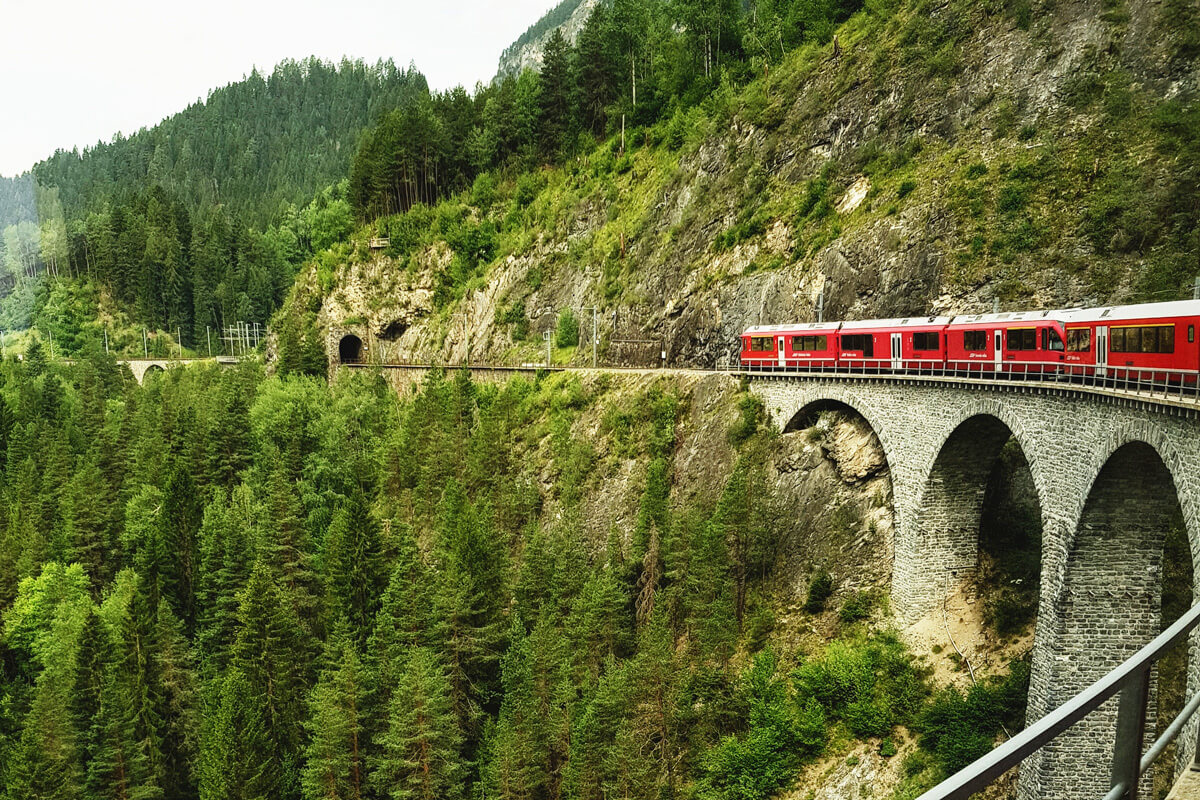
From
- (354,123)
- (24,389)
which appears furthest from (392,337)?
(354,123)

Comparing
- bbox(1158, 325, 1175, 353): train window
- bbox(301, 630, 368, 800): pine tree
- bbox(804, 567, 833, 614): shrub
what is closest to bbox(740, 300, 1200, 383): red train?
bbox(1158, 325, 1175, 353): train window

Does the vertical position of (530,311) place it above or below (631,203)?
below

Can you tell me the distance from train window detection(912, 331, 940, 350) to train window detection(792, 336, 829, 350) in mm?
5316

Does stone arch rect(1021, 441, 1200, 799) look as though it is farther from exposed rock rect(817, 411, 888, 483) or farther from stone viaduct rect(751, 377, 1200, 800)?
exposed rock rect(817, 411, 888, 483)

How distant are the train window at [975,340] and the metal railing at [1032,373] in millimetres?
698

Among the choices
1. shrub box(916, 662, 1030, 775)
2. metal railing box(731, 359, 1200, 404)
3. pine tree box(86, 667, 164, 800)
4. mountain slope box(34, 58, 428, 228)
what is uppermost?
mountain slope box(34, 58, 428, 228)

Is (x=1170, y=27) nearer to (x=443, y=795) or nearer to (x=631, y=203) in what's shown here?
(x=631, y=203)

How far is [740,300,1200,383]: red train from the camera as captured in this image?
21.3 m

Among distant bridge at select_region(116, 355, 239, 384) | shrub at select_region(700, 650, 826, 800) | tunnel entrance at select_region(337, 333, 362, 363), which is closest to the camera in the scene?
shrub at select_region(700, 650, 826, 800)

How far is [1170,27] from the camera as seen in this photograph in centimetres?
3872

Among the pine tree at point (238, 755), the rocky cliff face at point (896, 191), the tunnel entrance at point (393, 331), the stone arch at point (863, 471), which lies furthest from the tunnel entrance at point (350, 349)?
the stone arch at point (863, 471)

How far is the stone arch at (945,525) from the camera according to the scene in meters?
30.8

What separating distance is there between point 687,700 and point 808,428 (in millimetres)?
14555

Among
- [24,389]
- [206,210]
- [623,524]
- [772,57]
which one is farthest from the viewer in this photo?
[206,210]
